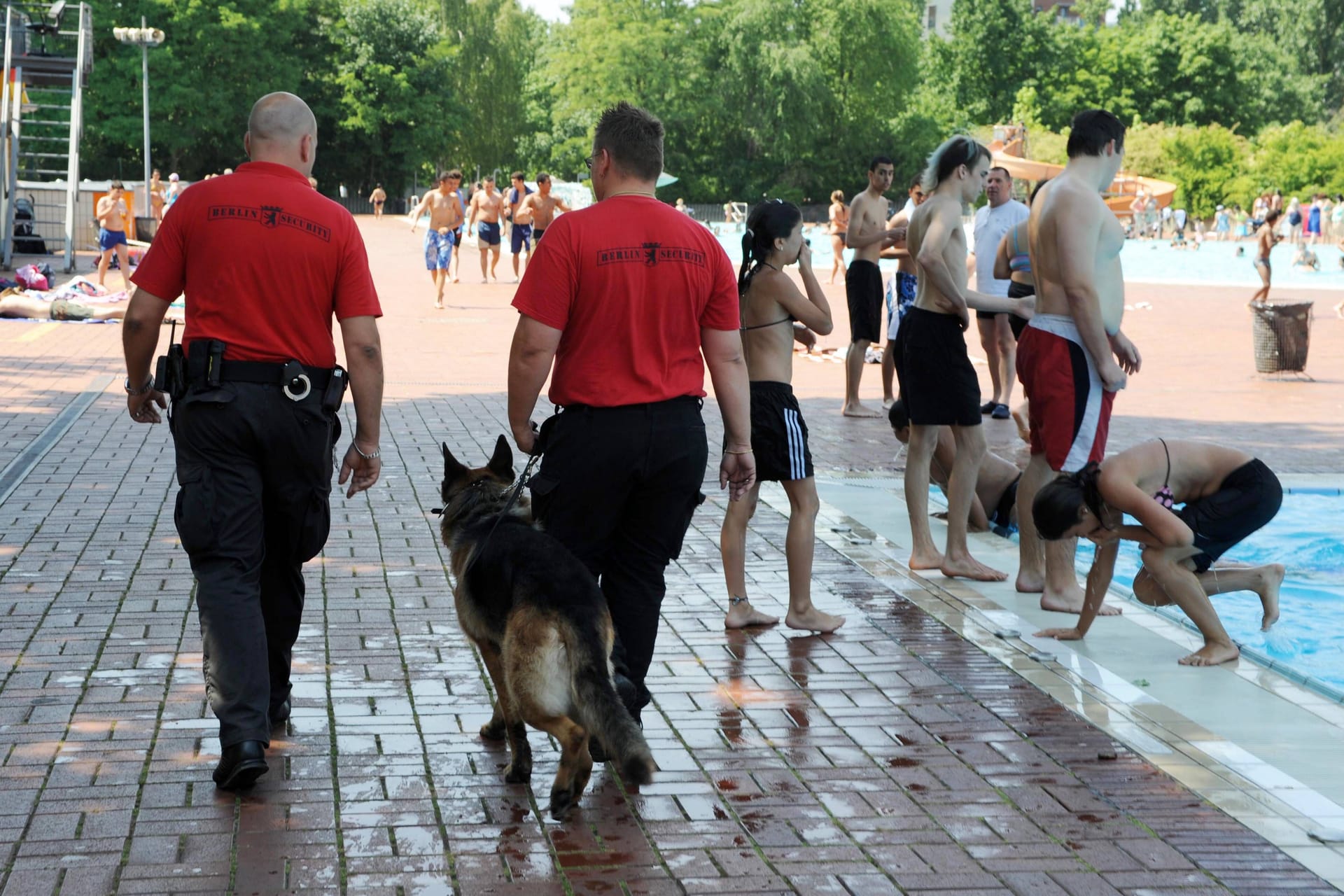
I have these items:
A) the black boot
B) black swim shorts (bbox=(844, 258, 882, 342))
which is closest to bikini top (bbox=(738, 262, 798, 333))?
the black boot

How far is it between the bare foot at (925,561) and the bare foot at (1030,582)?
0.45 m

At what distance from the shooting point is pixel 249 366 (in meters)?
4.10

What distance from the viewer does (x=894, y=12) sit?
82.8 metres

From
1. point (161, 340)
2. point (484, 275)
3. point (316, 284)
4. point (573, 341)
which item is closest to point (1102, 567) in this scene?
point (573, 341)

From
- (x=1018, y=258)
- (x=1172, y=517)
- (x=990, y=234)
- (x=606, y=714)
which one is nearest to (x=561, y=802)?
(x=606, y=714)

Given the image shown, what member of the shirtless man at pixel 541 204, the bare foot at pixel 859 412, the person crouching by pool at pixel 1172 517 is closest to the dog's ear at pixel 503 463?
the person crouching by pool at pixel 1172 517

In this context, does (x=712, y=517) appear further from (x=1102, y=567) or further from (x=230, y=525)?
(x=230, y=525)

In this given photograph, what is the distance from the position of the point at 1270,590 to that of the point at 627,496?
3.60 metres

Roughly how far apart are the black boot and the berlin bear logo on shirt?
168 centimetres

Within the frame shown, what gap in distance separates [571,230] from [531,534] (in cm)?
88

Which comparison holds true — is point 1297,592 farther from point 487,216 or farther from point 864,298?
point 487,216

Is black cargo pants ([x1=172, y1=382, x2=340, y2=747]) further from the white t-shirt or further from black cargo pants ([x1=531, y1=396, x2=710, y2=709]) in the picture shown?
the white t-shirt

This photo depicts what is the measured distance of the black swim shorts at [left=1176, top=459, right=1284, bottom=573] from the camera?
6.06 metres

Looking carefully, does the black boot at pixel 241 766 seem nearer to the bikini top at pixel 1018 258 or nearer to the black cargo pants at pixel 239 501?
the black cargo pants at pixel 239 501
